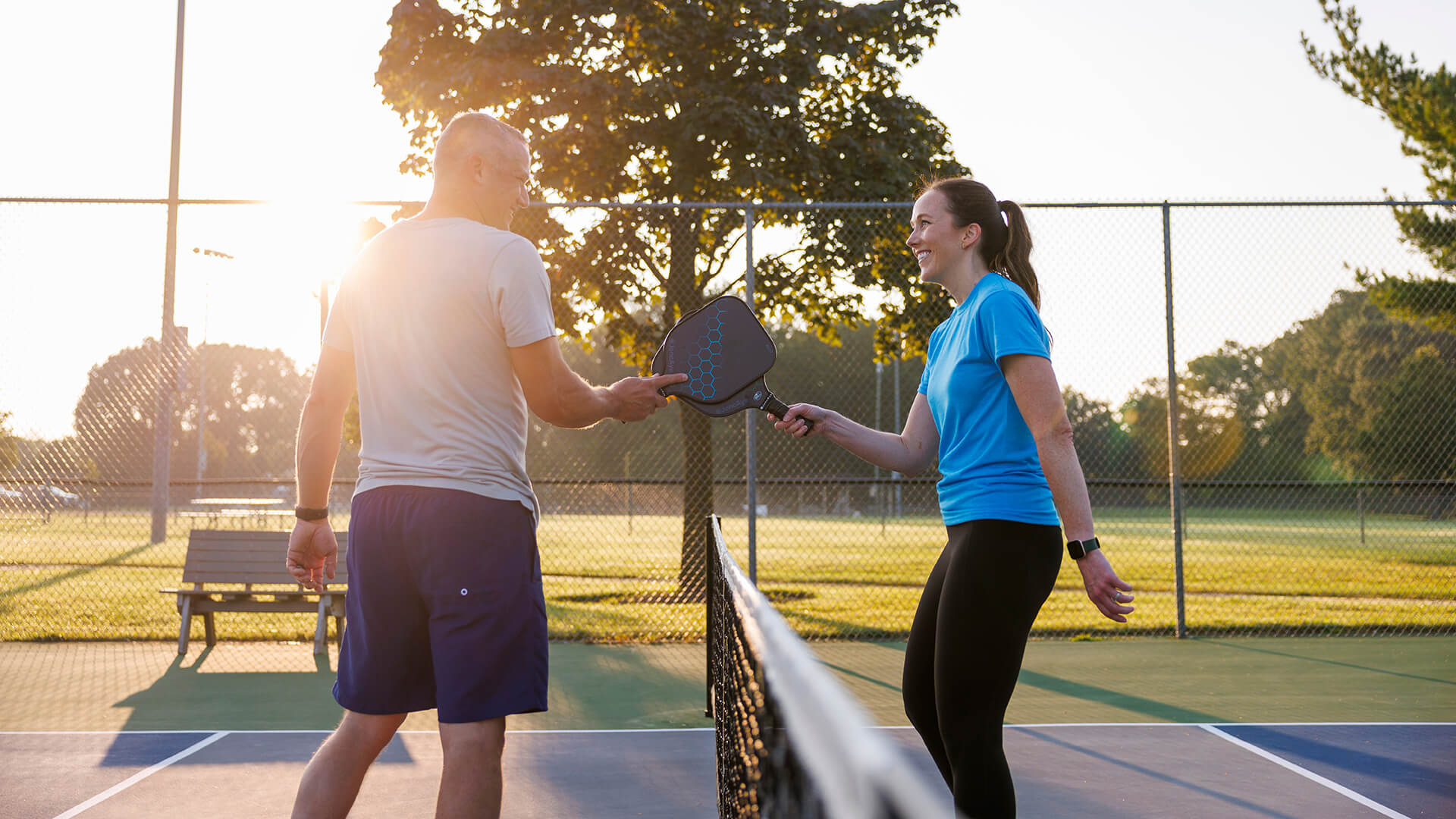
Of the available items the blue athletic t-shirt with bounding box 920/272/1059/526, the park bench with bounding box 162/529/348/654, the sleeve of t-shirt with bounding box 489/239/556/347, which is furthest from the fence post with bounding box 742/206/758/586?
the sleeve of t-shirt with bounding box 489/239/556/347

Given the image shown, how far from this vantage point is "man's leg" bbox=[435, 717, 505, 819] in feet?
7.42

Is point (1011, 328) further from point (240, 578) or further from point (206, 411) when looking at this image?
point (206, 411)

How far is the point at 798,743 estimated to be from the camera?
1.07 m

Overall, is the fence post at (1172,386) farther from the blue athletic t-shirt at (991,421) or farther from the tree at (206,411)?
the tree at (206,411)

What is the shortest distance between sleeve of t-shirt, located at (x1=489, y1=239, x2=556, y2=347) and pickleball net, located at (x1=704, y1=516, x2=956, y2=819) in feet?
2.17

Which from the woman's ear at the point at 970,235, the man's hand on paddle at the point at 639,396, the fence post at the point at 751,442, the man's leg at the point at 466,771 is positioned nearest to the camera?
the man's leg at the point at 466,771

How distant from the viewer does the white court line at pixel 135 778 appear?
386 centimetres

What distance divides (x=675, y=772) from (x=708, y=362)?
2.08 m

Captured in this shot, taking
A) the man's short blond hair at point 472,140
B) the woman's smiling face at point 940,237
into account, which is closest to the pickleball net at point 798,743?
the woman's smiling face at point 940,237

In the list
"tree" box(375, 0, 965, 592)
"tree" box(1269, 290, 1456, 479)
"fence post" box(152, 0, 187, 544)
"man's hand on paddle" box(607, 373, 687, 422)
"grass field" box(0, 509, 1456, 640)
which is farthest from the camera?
"tree" box(1269, 290, 1456, 479)

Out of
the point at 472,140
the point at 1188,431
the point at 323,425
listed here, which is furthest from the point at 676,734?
the point at 1188,431

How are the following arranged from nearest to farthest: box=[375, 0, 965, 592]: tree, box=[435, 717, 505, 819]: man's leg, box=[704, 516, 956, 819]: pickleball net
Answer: box=[704, 516, 956, 819]: pickleball net
box=[435, 717, 505, 819]: man's leg
box=[375, 0, 965, 592]: tree

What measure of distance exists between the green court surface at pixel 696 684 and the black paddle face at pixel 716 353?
111 inches

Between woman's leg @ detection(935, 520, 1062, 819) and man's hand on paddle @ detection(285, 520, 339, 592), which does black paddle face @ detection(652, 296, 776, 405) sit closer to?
woman's leg @ detection(935, 520, 1062, 819)
